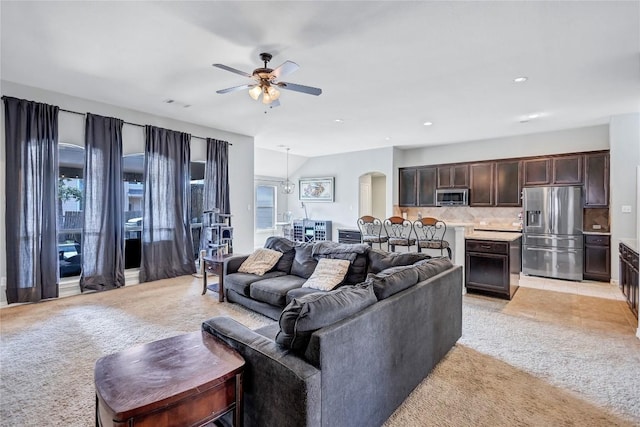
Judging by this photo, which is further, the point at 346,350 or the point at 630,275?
the point at 630,275

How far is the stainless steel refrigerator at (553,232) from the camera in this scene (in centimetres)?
562

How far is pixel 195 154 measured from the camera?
600 centimetres

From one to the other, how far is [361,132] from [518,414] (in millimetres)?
5334

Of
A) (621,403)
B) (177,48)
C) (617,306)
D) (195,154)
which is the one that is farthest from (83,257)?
(617,306)

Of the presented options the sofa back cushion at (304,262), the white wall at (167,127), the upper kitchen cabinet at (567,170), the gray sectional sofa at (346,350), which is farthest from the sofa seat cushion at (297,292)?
the upper kitchen cabinet at (567,170)

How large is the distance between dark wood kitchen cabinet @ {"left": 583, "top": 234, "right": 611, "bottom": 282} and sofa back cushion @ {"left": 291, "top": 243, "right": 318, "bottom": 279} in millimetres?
5002

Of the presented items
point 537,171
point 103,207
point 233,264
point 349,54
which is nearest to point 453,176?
point 537,171

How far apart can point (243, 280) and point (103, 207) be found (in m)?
2.62

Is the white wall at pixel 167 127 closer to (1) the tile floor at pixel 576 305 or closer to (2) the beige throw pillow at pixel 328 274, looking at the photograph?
(2) the beige throw pillow at pixel 328 274

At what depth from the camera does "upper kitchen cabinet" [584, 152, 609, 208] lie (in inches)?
220

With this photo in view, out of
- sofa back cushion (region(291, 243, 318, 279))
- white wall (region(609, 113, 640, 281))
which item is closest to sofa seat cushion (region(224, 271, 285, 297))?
sofa back cushion (region(291, 243, 318, 279))

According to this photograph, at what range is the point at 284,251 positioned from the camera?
164 inches

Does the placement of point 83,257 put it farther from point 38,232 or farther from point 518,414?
point 518,414

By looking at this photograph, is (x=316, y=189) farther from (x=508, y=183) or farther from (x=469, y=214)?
(x=508, y=183)
